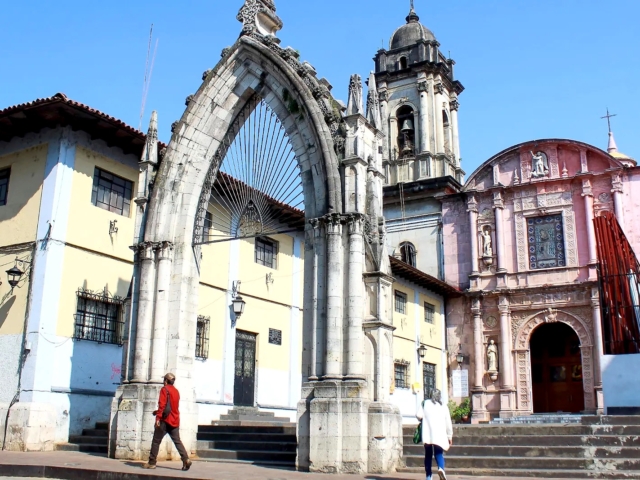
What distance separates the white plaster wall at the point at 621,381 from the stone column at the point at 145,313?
31.1 ft

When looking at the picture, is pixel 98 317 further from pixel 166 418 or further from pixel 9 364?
pixel 166 418

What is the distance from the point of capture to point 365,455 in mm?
10930

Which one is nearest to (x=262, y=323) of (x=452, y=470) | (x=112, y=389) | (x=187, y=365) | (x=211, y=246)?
(x=211, y=246)

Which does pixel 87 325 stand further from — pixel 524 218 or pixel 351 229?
pixel 524 218

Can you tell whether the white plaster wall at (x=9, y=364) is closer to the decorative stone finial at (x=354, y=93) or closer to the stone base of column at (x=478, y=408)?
the decorative stone finial at (x=354, y=93)

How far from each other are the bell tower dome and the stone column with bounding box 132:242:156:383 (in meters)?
19.4

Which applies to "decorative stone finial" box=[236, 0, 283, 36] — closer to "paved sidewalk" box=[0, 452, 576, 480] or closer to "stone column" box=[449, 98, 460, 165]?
"paved sidewalk" box=[0, 452, 576, 480]

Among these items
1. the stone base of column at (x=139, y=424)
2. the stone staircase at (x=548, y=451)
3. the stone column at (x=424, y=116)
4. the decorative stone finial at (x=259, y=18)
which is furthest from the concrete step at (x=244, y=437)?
the stone column at (x=424, y=116)

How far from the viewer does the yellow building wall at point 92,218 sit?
16359mm

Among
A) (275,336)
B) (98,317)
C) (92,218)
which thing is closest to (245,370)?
(275,336)

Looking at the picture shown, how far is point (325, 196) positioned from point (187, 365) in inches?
173

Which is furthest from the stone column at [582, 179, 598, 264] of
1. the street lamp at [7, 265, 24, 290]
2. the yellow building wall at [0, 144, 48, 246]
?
the street lamp at [7, 265, 24, 290]

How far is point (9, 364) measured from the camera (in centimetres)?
1548

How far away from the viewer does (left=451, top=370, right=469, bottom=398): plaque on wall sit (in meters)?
28.5
